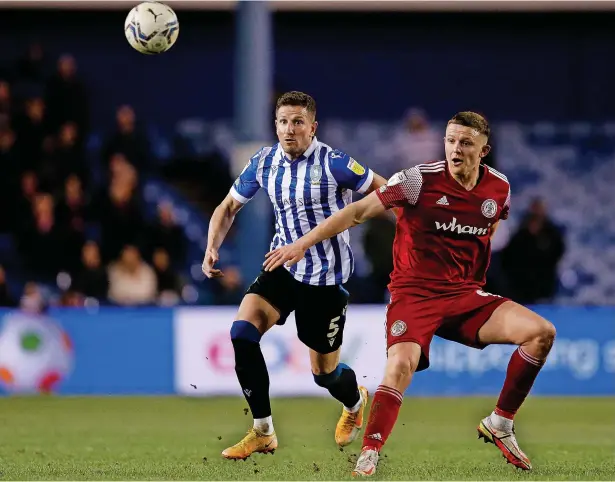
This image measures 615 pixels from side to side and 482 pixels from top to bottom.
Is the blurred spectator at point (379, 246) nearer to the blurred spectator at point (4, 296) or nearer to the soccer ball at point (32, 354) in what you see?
the soccer ball at point (32, 354)

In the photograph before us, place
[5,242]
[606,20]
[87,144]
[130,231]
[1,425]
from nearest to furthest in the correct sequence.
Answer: [1,425] < [130,231] < [5,242] < [87,144] < [606,20]

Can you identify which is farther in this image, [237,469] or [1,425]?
[1,425]

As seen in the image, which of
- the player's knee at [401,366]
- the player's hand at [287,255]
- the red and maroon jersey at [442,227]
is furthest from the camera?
the red and maroon jersey at [442,227]

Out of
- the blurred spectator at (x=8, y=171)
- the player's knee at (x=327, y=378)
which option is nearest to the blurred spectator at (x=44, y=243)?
the blurred spectator at (x=8, y=171)

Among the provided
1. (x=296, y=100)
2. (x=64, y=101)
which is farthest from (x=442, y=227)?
(x=64, y=101)

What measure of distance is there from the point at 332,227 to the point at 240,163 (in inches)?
233

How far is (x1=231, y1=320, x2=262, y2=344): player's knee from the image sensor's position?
24.7ft

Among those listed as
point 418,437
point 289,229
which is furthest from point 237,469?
point 418,437

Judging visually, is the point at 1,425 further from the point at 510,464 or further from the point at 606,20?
the point at 606,20

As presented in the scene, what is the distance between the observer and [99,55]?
703 inches

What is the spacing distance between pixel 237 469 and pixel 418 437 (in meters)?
2.33

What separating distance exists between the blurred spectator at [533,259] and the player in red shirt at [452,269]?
7.03 meters

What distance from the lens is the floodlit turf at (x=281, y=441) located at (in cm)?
726

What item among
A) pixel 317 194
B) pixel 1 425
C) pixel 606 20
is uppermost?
pixel 606 20
